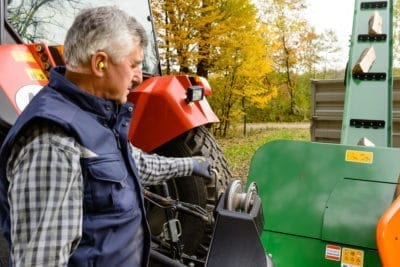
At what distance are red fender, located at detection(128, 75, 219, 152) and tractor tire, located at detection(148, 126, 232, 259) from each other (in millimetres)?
88

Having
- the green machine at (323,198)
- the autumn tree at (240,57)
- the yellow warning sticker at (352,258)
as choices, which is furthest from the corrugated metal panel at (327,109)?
the autumn tree at (240,57)

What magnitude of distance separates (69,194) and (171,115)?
1.62 metres

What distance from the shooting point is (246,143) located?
11.6 m

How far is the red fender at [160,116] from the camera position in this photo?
270 centimetres

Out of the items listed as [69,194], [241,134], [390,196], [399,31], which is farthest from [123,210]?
[241,134]

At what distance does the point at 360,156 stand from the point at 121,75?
172cm

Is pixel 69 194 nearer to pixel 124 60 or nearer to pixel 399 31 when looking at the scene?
pixel 124 60

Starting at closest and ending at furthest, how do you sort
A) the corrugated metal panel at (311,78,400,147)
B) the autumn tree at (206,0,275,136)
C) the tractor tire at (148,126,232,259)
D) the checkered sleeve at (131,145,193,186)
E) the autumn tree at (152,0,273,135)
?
the checkered sleeve at (131,145,193,186) < the tractor tire at (148,126,232,259) < the corrugated metal panel at (311,78,400,147) < the autumn tree at (152,0,273,135) < the autumn tree at (206,0,275,136)

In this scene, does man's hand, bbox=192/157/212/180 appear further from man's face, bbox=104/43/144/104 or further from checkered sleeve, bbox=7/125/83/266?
checkered sleeve, bbox=7/125/83/266

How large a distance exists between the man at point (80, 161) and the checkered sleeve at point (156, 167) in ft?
1.15

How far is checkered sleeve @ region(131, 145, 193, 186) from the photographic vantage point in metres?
1.73

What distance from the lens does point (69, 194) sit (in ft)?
3.67

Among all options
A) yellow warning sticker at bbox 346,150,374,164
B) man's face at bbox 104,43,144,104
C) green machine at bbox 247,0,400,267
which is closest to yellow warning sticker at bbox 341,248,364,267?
green machine at bbox 247,0,400,267

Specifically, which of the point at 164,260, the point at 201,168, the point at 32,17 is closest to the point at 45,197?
the point at 201,168
